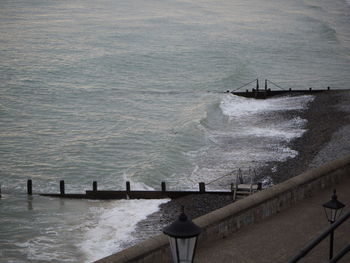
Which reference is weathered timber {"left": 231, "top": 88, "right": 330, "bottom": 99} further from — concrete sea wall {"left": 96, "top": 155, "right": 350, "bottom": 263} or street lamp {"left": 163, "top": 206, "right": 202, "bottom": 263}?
street lamp {"left": 163, "top": 206, "right": 202, "bottom": 263}

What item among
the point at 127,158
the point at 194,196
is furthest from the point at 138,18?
the point at 194,196

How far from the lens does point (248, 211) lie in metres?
12.3

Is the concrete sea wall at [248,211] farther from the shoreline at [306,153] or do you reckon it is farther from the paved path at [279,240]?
the shoreline at [306,153]

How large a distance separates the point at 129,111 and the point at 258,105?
10040 mm

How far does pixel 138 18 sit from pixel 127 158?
8585 cm

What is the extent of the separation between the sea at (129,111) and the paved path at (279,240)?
899 centimetres

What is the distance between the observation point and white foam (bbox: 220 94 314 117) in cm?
4553

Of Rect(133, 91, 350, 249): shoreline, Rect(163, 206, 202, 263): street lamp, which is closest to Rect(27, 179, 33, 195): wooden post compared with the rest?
Rect(133, 91, 350, 249): shoreline

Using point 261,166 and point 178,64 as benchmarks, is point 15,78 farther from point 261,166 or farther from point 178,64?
point 261,166

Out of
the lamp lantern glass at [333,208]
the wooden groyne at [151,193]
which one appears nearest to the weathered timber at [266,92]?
the wooden groyne at [151,193]

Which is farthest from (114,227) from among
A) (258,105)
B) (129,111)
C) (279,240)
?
(258,105)

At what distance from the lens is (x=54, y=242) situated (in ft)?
72.4

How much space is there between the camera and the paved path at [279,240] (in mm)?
11016

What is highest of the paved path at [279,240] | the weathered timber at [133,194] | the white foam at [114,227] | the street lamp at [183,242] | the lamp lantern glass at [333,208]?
the street lamp at [183,242]
